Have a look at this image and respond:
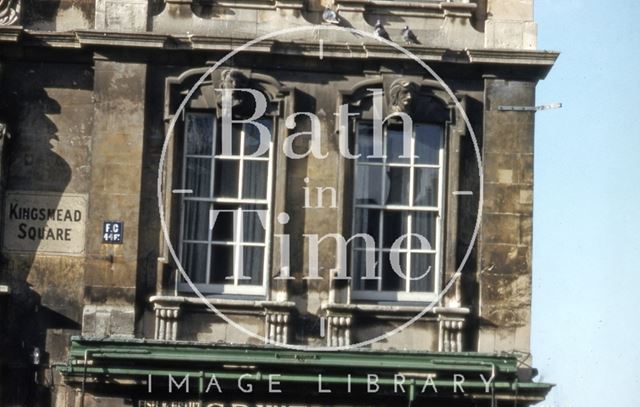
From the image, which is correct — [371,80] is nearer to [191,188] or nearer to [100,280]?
[191,188]

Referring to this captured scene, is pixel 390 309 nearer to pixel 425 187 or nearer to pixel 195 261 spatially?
pixel 425 187

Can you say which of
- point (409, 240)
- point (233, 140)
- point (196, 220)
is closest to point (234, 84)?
point (233, 140)

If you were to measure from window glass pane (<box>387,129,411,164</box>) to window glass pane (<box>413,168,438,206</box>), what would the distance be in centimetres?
28

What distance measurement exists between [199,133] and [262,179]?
3.66 ft

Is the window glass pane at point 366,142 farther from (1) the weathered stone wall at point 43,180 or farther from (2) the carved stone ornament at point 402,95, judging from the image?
(1) the weathered stone wall at point 43,180

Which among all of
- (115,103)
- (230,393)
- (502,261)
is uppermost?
(115,103)

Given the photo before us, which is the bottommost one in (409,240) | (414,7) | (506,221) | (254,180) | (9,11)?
(409,240)

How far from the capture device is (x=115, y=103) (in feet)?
89.1

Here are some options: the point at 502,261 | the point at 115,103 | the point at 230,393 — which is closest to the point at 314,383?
the point at 230,393

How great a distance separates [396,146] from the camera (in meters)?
27.6

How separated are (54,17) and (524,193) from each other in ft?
23.5

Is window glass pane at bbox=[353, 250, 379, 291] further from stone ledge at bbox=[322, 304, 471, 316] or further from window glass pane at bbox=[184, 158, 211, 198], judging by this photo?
window glass pane at bbox=[184, 158, 211, 198]

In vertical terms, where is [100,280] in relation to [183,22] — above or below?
below

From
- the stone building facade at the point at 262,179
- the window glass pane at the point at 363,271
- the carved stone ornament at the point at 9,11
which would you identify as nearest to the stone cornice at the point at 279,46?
the stone building facade at the point at 262,179
